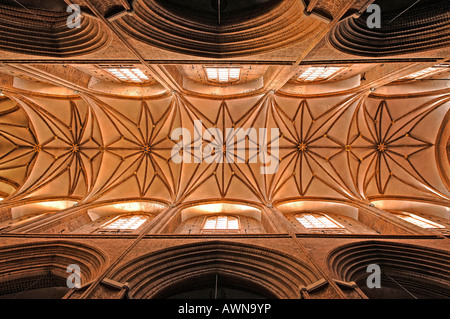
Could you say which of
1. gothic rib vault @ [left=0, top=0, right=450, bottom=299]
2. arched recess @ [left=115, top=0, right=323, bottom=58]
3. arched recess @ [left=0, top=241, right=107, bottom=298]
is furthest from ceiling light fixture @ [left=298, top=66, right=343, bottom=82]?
arched recess @ [left=0, top=241, right=107, bottom=298]

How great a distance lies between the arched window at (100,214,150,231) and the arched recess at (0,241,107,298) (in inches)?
108

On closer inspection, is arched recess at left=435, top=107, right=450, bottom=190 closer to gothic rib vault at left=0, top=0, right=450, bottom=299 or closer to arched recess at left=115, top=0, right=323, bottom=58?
gothic rib vault at left=0, top=0, right=450, bottom=299

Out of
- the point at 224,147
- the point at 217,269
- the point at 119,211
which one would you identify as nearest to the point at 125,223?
the point at 119,211

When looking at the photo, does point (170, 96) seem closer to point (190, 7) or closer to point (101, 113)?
point (101, 113)

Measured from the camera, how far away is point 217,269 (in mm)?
6098

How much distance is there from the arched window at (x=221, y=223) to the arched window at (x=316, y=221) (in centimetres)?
308

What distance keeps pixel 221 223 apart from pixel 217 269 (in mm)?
4559

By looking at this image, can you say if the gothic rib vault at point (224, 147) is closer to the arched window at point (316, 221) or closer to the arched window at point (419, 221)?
the arched window at point (419, 221)

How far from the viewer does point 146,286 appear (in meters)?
5.34

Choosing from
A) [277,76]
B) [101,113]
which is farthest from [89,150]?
[277,76]

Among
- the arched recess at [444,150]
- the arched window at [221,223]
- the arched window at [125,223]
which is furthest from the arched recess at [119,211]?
the arched recess at [444,150]

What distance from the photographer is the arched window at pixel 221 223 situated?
9.93 meters

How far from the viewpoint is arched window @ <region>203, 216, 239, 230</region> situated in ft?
32.6
